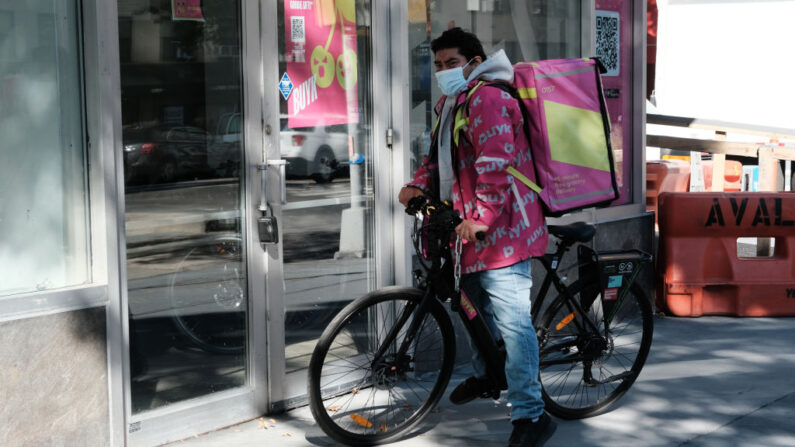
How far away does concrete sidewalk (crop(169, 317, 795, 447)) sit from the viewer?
4770mm

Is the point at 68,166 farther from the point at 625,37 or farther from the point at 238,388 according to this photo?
the point at 625,37

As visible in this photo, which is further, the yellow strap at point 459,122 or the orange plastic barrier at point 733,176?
the orange plastic barrier at point 733,176

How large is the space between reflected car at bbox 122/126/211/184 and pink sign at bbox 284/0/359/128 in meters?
0.58

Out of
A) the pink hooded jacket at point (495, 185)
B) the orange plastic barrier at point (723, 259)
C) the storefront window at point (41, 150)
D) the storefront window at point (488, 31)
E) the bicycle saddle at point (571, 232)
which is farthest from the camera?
the orange plastic barrier at point (723, 259)

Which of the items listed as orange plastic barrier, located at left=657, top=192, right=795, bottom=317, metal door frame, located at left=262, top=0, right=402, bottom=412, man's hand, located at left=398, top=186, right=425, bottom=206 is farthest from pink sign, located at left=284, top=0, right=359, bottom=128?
orange plastic barrier, located at left=657, top=192, right=795, bottom=317

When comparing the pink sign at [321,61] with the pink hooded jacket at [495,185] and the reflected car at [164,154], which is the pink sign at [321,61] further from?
the pink hooded jacket at [495,185]

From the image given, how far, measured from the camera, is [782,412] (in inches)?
204

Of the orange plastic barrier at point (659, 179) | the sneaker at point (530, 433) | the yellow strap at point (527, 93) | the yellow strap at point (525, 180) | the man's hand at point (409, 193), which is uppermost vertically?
the yellow strap at point (527, 93)

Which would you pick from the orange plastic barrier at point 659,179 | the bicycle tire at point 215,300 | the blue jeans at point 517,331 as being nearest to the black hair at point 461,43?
the blue jeans at point 517,331

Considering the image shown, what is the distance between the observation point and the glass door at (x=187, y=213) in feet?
14.9

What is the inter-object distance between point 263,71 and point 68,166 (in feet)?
3.89

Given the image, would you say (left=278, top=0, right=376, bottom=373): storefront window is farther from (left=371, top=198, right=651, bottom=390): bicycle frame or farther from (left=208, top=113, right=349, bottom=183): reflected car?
(left=371, top=198, right=651, bottom=390): bicycle frame

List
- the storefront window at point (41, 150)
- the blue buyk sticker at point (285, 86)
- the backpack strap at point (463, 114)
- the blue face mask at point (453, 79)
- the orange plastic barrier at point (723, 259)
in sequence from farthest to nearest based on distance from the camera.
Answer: the orange plastic barrier at point (723, 259) → the blue buyk sticker at point (285, 86) → the blue face mask at point (453, 79) → the backpack strap at point (463, 114) → the storefront window at point (41, 150)

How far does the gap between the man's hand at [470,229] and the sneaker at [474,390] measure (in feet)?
2.61
